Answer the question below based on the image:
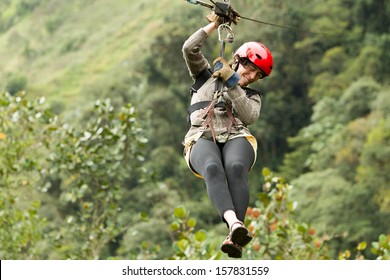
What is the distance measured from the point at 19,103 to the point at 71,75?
38.4 m

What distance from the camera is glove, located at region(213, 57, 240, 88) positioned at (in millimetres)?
5055

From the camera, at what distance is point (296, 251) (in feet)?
31.0

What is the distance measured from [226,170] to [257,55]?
0.71 m

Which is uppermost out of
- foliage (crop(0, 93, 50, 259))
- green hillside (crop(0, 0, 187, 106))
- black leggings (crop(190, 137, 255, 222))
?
black leggings (crop(190, 137, 255, 222))

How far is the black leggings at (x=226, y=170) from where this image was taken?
492 centimetres

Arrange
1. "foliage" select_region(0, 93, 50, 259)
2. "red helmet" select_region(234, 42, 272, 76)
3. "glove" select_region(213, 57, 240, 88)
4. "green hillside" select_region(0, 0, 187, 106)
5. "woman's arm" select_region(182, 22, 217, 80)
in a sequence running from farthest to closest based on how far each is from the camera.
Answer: "green hillside" select_region(0, 0, 187, 106) < "foliage" select_region(0, 93, 50, 259) < "red helmet" select_region(234, 42, 272, 76) < "woman's arm" select_region(182, 22, 217, 80) < "glove" select_region(213, 57, 240, 88)

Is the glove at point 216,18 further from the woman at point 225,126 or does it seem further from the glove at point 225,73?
the glove at point 225,73

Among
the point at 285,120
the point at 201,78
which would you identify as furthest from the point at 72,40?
the point at 201,78

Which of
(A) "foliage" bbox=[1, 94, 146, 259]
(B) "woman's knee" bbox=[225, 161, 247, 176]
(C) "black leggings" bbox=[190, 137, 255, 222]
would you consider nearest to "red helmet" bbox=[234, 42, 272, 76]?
(C) "black leggings" bbox=[190, 137, 255, 222]

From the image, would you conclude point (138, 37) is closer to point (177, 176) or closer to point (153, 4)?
point (153, 4)

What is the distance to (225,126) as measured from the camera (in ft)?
17.1

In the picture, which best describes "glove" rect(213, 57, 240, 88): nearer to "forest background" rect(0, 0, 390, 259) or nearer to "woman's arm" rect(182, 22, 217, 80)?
"woman's arm" rect(182, 22, 217, 80)

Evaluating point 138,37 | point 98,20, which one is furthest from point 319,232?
point 98,20

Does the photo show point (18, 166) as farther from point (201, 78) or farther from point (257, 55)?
point (257, 55)
